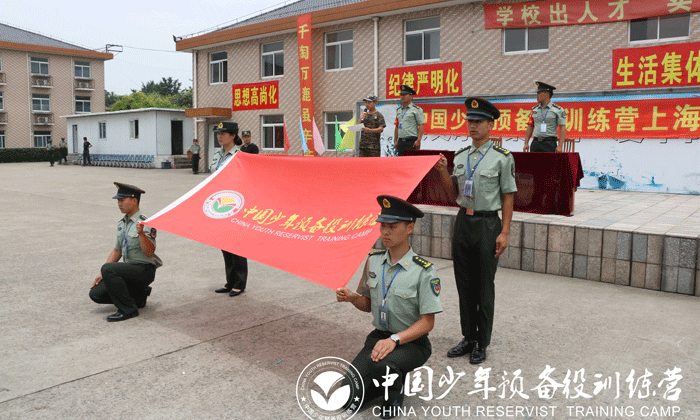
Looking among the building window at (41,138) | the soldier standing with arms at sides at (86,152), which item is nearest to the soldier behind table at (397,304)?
the soldier standing with arms at sides at (86,152)

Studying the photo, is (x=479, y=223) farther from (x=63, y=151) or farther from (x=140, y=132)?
(x=63, y=151)

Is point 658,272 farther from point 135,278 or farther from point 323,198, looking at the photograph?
point 135,278

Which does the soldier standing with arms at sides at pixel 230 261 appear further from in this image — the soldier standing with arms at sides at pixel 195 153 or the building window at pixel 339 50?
the soldier standing with arms at sides at pixel 195 153

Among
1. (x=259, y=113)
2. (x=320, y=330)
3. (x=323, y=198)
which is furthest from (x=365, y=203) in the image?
(x=259, y=113)

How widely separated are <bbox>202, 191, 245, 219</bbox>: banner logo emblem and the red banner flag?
0.01 meters

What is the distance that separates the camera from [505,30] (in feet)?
51.0

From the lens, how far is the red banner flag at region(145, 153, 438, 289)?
12.2ft

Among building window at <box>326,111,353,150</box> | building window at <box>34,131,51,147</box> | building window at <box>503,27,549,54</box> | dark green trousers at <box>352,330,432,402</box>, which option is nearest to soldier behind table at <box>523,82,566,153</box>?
dark green trousers at <box>352,330,432,402</box>

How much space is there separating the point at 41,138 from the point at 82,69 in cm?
650

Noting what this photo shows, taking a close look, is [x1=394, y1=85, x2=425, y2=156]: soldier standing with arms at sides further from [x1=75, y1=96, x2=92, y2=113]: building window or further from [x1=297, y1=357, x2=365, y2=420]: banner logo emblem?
[x1=75, y1=96, x2=92, y2=113]: building window

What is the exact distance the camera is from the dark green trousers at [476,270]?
386 cm

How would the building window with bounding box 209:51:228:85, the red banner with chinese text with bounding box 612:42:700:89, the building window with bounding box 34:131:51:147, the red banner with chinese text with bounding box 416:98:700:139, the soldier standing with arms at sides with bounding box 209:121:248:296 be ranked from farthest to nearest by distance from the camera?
the building window with bounding box 34:131:51:147 → the building window with bounding box 209:51:228:85 → the red banner with chinese text with bounding box 612:42:700:89 → the red banner with chinese text with bounding box 416:98:700:139 → the soldier standing with arms at sides with bounding box 209:121:248:296

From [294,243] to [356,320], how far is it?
1.16 m

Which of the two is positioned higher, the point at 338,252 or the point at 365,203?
the point at 365,203
